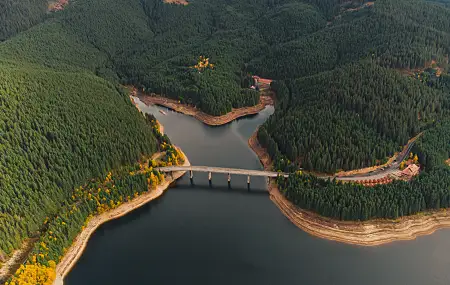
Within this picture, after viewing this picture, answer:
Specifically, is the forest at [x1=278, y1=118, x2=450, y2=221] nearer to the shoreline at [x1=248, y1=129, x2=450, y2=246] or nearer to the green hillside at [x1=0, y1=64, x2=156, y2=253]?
the shoreline at [x1=248, y1=129, x2=450, y2=246]

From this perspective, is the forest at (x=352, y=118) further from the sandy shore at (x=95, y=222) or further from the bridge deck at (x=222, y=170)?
the sandy shore at (x=95, y=222)

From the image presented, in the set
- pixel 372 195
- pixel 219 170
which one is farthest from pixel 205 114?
pixel 372 195

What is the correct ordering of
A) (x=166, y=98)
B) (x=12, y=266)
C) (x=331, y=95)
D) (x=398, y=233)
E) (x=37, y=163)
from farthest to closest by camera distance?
(x=166, y=98)
(x=331, y=95)
(x=37, y=163)
(x=398, y=233)
(x=12, y=266)

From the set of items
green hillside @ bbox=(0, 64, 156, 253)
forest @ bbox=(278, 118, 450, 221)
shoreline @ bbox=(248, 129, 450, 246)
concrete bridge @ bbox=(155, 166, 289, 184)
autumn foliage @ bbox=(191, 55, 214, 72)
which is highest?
autumn foliage @ bbox=(191, 55, 214, 72)

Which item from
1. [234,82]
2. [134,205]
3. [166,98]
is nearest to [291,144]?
[134,205]

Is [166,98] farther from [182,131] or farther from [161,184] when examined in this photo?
[161,184]

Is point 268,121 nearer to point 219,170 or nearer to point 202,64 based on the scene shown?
point 219,170

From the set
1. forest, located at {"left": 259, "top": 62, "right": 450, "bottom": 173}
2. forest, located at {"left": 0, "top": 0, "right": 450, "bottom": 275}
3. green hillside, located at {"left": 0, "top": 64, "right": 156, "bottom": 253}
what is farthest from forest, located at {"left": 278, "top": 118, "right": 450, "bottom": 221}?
green hillside, located at {"left": 0, "top": 64, "right": 156, "bottom": 253}
